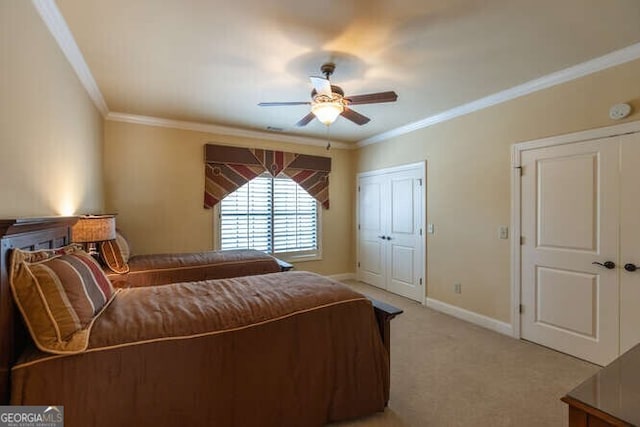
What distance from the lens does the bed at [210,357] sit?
126 cm

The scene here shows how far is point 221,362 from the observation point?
151cm

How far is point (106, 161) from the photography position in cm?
394

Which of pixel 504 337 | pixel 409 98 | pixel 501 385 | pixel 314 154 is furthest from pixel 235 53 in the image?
pixel 504 337

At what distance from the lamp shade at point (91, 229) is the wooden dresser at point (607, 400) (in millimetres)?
3072

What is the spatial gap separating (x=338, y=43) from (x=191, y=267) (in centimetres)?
261

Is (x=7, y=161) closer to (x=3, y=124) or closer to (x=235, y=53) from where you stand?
(x=3, y=124)

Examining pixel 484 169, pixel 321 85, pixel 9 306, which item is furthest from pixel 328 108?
pixel 9 306

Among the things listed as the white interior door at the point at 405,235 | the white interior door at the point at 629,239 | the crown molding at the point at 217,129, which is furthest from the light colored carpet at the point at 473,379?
the crown molding at the point at 217,129

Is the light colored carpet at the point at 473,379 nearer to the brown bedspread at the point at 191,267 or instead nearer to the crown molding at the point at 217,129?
the brown bedspread at the point at 191,267

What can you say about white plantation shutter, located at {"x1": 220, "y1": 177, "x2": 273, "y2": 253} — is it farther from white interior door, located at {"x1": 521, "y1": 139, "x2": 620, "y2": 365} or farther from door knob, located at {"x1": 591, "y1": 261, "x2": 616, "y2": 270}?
door knob, located at {"x1": 591, "y1": 261, "x2": 616, "y2": 270}

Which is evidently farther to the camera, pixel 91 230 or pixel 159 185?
pixel 159 185

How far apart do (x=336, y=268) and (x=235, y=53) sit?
13.3 ft

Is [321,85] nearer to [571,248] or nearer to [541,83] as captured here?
[541,83]

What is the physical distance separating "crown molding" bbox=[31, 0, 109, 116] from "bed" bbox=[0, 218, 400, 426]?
130 centimetres
